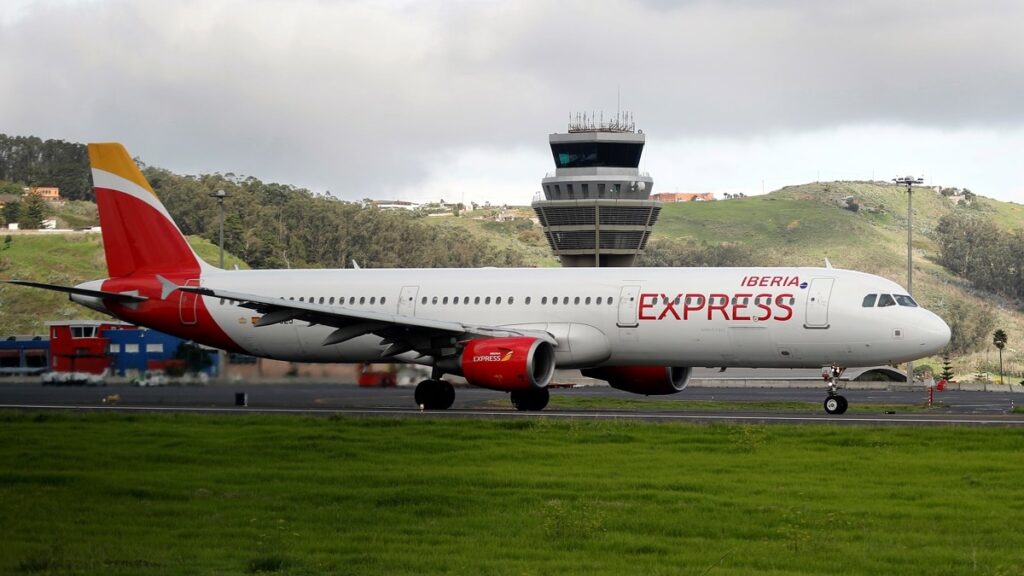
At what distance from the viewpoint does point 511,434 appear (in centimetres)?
2744

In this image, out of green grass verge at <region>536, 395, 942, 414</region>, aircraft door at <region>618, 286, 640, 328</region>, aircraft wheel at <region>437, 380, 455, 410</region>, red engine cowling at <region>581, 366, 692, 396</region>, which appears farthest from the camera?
green grass verge at <region>536, 395, 942, 414</region>

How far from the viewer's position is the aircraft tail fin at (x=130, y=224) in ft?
141

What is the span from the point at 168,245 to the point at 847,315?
20.9m

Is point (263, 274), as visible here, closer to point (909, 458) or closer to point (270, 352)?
point (270, 352)

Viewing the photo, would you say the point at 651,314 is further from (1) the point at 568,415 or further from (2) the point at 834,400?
(2) the point at 834,400

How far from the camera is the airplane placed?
1351 inches

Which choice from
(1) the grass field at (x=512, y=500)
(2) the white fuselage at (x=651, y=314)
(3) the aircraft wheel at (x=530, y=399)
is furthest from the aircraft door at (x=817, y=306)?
(3) the aircraft wheel at (x=530, y=399)

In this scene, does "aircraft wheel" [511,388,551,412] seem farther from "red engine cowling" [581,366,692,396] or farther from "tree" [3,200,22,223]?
"tree" [3,200,22,223]

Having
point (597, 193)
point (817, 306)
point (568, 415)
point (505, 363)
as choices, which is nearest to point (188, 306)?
point (505, 363)

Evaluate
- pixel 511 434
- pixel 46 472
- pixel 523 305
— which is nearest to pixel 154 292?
pixel 523 305

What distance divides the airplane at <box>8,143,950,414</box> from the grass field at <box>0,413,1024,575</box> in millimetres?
6130

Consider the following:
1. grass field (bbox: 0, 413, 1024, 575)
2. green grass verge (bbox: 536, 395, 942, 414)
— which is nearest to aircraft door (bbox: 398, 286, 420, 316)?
green grass verge (bbox: 536, 395, 942, 414)

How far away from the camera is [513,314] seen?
125ft

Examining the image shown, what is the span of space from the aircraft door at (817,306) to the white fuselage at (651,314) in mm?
25
